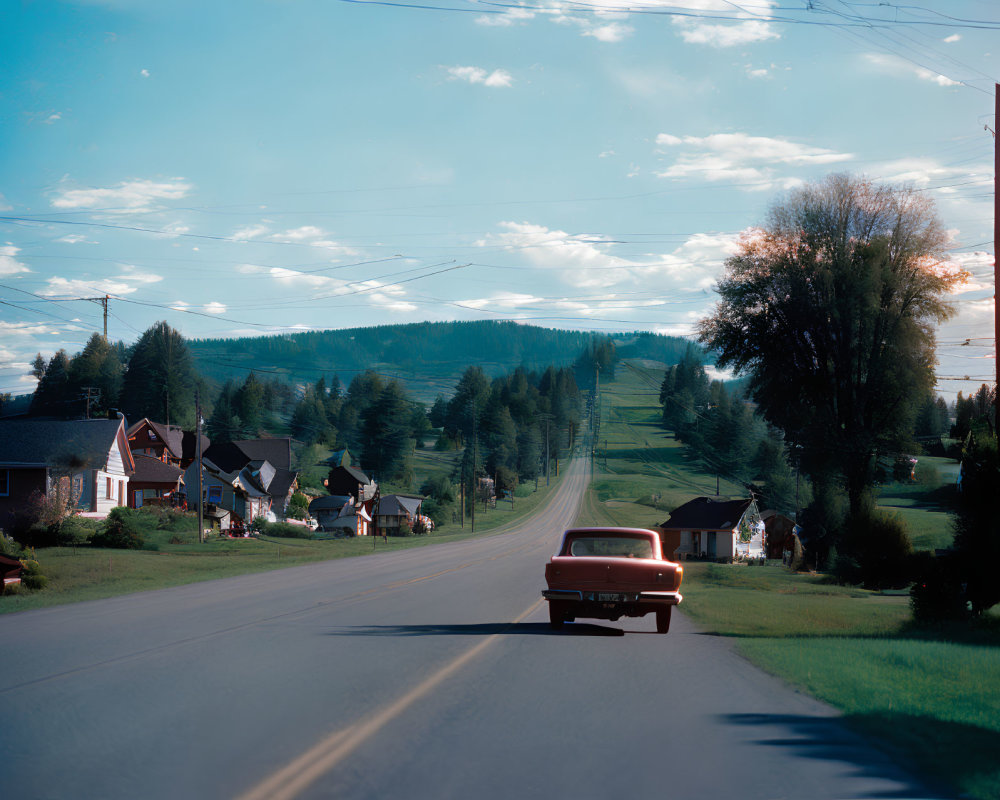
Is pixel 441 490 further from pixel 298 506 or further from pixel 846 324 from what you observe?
pixel 846 324

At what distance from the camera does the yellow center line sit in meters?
5.79

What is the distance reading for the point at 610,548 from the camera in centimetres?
1808

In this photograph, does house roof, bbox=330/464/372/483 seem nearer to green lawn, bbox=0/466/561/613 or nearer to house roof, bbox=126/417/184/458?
house roof, bbox=126/417/184/458

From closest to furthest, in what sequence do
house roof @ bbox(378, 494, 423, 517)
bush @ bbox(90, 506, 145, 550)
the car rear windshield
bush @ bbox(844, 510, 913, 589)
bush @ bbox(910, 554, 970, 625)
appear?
the car rear windshield → bush @ bbox(910, 554, 970, 625) → bush @ bbox(844, 510, 913, 589) → bush @ bbox(90, 506, 145, 550) → house roof @ bbox(378, 494, 423, 517)

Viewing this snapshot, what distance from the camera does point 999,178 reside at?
53.2 feet

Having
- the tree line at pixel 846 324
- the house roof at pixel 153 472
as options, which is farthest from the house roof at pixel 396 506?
the tree line at pixel 846 324

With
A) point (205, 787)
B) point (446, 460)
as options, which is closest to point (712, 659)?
point (205, 787)

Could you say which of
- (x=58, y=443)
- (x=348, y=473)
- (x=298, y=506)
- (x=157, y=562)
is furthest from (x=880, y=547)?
(x=348, y=473)

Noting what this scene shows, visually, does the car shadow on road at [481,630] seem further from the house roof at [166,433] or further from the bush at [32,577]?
the house roof at [166,433]

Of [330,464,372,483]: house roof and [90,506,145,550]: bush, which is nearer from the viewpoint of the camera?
[90,506,145,550]: bush

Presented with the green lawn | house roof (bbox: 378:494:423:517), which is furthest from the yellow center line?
house roof (bbox: 378:494:423:517)

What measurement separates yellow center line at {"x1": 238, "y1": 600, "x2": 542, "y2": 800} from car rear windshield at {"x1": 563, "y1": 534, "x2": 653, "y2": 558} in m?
7.66

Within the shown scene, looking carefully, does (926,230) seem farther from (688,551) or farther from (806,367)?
(688,551)

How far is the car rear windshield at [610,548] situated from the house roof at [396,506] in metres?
87.9
